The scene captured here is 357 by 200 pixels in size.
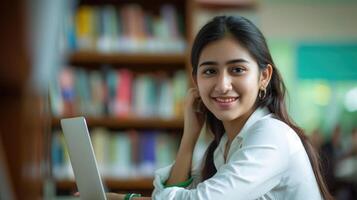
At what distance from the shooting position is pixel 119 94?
10.2 feet

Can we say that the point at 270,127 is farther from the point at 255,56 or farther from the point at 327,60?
the point at 327,60

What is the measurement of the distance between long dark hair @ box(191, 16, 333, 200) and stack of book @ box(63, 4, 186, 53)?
169 centimetres

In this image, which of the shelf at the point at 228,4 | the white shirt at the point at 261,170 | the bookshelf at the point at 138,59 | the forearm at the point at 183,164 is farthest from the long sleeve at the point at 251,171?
the shelf at the point at 228,4

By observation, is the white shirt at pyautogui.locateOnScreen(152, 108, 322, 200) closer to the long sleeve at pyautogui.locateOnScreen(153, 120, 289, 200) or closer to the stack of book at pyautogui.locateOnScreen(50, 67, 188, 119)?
the long sleeve at pyautogui.locateOnScreen(153, 120, 289, 200)

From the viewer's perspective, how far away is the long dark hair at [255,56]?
4.06 ft

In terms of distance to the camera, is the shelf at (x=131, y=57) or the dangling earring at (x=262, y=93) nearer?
the dangling earring at (x=262, y=93)

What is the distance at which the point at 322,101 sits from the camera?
26.5 ft

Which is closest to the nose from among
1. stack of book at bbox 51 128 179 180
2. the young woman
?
the young woman

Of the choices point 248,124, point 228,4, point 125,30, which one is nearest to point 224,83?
point 248,124

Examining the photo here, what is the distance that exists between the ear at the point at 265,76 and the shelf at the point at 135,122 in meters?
1.71

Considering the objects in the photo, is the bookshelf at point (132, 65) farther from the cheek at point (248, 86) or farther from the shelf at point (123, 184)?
the cheek at point (248, 86)

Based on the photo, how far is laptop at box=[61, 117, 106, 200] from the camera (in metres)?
1.13

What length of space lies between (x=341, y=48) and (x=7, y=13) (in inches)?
277

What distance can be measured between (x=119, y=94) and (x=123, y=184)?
1.54 ft
